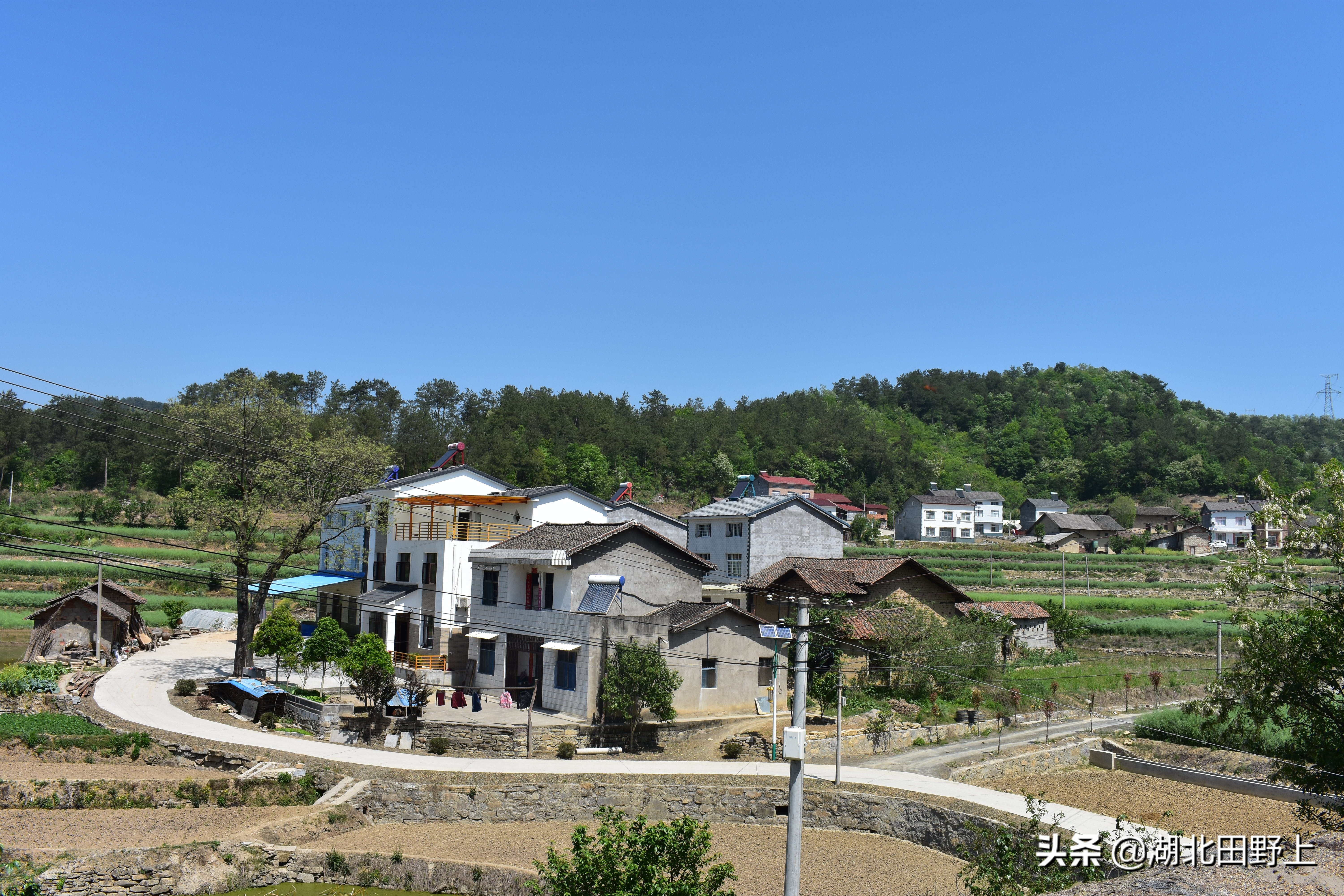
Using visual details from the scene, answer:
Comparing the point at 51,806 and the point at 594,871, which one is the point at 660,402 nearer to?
the point at 51,806

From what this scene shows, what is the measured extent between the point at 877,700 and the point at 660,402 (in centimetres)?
9498

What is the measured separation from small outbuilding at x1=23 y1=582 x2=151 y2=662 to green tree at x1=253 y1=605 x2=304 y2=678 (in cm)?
1267

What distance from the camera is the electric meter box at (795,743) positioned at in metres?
12.6

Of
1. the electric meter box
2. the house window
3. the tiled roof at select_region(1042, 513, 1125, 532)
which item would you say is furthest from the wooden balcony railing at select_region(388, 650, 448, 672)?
the tiled roof at select_region(1042, 513, 1125, 532)

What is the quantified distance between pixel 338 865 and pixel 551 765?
6.04 meters

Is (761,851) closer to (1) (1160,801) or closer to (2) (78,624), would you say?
(1) (1160,801)

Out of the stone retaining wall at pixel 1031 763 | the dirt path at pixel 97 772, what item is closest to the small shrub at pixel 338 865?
the dirt path at pixel 97 772

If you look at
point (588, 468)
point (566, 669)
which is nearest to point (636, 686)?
point (566, 669)

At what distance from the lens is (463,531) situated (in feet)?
115

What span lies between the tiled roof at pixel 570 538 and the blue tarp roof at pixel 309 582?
9.61 metres

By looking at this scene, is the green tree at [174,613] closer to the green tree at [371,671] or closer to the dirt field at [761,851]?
the green tree at [371,671]

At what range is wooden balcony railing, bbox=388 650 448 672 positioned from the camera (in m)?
32.0

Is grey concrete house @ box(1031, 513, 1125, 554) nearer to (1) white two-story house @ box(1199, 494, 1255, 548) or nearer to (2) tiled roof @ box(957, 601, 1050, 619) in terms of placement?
(1) white two-story house @ box(1199, 494, 1255, 548)

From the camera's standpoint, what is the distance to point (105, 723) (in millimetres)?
26203
